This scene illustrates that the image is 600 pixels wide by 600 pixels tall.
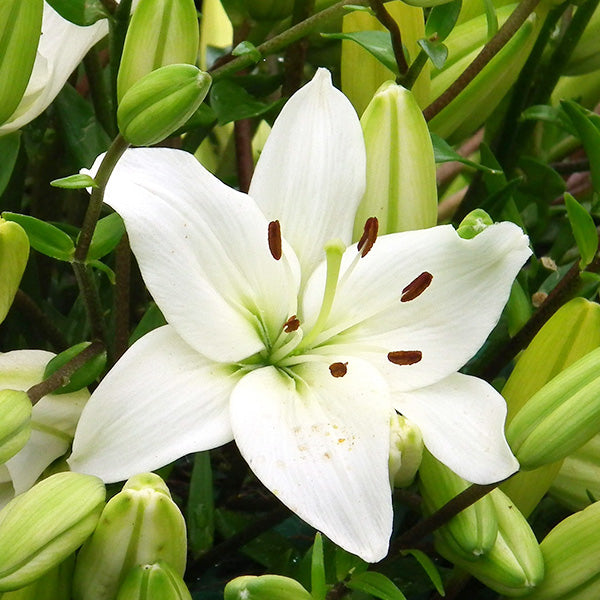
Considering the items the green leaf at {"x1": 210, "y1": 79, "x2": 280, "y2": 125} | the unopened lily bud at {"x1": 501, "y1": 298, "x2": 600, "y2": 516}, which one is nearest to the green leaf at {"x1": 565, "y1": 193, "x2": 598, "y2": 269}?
the unopened lily bud at {"x1": 501, "y1": 298, "x2": 600, "y2": 516}

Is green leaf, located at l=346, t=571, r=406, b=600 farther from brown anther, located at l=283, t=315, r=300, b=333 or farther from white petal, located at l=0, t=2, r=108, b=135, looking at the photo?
white petal, located at l=0, t=2, r=108, b=135

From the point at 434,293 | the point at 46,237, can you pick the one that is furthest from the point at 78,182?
the point at 434,293

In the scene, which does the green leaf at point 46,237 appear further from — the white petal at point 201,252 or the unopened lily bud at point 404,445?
the unopened lily bud at point 404,445

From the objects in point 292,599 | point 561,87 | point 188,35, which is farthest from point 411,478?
point 561,87

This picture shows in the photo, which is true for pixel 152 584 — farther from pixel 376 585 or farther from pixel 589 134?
pixel 589 134

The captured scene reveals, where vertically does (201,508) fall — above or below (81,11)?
below

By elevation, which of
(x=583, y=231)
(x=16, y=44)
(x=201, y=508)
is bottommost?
(x=201, y=508)

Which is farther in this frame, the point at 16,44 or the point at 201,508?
the point at 201,508
